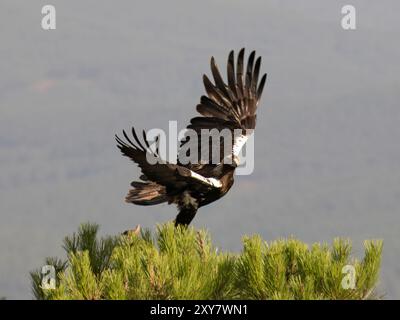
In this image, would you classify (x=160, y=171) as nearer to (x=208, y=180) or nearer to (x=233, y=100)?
(x=208, y=180)

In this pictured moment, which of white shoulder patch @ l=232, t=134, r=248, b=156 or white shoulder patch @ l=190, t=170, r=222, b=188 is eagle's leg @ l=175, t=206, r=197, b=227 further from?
white shoulder patch @ l=232, t=134, r=248, b=156

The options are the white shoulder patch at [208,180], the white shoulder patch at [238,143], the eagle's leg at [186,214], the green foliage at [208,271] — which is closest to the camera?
the green foliage at [208,271]

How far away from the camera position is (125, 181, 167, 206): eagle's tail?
14922 mm

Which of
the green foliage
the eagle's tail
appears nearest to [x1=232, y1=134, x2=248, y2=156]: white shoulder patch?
the eagle's tail

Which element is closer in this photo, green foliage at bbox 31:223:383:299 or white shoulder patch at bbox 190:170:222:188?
green foliage at bbox 31:223:383:299

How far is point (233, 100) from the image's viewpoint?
17016mm

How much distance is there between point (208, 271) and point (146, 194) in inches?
189

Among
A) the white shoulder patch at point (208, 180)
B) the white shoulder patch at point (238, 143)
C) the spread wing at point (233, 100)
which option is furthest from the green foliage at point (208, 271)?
the spread wing at point (233, 100)

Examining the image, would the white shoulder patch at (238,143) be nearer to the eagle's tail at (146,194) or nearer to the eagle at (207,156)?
the eagle at (207,156)

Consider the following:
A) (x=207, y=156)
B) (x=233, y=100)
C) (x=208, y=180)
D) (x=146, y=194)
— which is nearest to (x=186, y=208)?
(x=208, y=180)

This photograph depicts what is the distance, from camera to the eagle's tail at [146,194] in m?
14.9

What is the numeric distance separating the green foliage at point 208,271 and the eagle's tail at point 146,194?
3448 millimetres
